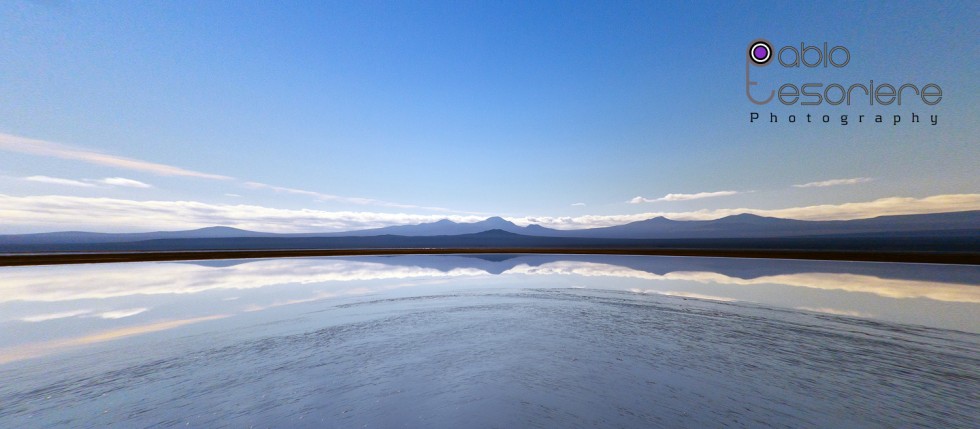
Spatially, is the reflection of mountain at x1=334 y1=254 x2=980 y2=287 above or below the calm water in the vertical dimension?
above

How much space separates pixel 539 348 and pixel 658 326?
396 centimetres

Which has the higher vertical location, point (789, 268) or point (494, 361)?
point (789, 268)

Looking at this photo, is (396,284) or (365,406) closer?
(365,406)

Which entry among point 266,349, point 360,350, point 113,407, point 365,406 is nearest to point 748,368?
point 365,406

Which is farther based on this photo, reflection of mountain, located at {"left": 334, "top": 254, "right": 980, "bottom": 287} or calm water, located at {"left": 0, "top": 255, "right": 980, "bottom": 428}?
reflection of mountain, located at {"left": 334, "top": 254, "right": 980, "bottom": 287}

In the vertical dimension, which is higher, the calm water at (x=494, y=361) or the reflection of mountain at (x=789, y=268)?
the reflection of mountain at (x=789, y=268)

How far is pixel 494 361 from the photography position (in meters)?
7.33

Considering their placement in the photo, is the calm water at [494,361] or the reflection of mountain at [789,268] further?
the reflection of mountain at [789,268]

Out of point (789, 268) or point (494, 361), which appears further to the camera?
point (789, 268)

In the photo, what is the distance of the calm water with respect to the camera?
5.11 m

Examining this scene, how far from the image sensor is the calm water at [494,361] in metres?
5.11

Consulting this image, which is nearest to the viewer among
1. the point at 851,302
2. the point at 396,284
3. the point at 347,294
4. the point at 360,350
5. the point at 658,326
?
the point at 360,350

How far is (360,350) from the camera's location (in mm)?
7898

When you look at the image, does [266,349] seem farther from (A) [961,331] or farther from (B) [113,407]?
(A) [961,331]
